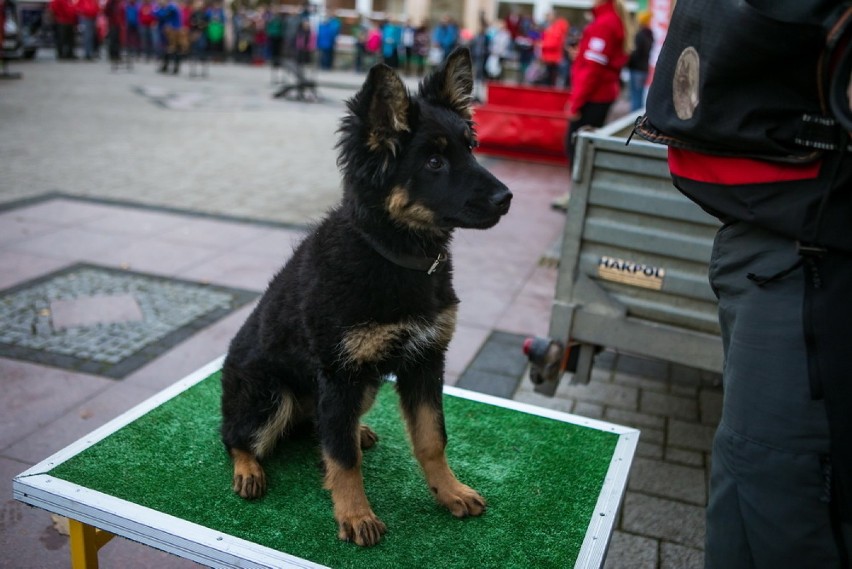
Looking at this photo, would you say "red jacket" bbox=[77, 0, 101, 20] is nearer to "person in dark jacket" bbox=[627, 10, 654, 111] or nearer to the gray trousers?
"person in dark jacket" bbox=[627, 10, 654, 111]

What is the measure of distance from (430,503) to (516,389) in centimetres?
198

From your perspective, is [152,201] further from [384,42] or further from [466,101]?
[384,42]

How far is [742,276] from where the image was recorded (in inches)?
74.9

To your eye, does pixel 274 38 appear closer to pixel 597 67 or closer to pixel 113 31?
pixel 113 31

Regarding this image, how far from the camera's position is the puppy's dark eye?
2646 mm

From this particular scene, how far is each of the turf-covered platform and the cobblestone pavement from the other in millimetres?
480

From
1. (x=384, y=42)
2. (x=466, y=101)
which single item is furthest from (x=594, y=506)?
(x=384, y=42)

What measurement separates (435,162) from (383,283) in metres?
0.49

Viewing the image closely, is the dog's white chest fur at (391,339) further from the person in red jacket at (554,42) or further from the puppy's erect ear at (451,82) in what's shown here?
the person in red jacket at (554,42)

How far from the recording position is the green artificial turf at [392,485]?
108 inches

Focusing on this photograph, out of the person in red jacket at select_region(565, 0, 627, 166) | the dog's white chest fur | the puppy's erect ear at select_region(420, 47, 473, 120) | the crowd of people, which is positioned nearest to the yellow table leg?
the dog's white chest fur

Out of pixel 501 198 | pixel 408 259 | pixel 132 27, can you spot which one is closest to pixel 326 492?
pixel 408 259

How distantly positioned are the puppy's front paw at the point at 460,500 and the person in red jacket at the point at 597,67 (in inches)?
247

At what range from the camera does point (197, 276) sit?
21.6ft
